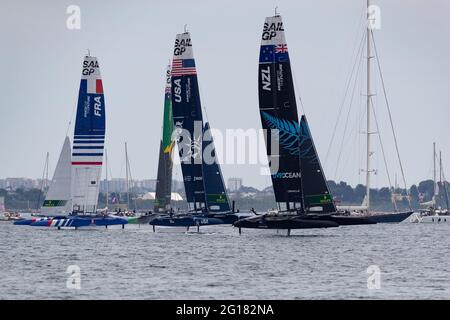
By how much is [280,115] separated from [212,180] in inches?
692

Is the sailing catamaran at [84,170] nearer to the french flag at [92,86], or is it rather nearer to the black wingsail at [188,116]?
the french flag at [92,86]

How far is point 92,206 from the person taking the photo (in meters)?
88.2

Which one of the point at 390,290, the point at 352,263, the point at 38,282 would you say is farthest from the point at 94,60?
the point at 390,290

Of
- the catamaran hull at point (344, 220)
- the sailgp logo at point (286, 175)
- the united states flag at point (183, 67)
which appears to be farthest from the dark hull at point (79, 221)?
the sailgp logo at point (286, 175)

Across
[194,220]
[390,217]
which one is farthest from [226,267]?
[390,217]

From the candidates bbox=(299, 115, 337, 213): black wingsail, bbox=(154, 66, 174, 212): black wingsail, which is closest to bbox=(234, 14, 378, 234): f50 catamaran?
bbox=(299, 115, 337, 213): black wingsail

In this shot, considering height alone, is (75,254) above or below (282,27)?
below

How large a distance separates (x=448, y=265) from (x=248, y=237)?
79.2ft

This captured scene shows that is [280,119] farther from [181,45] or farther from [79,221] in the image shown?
[79,221]

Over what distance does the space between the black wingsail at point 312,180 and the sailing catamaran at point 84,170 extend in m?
16.6

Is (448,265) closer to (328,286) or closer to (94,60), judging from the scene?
(328,286)

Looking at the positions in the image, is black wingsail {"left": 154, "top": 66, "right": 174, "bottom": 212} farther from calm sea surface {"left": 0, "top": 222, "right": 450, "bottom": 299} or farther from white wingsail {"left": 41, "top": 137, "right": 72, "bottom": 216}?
calm sea surface {"left": 0, "top": 222, "right": 450, "bottom": 299}

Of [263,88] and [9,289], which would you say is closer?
[9,289]

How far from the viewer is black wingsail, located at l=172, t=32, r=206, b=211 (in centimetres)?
8162
